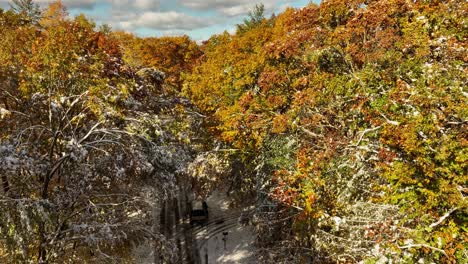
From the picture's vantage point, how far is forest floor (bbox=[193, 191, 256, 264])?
67.2 feet

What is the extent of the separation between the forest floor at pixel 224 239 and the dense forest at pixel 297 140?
2.89 m

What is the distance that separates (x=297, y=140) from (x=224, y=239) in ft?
30.3

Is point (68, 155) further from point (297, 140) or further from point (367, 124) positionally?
point (367, 124)

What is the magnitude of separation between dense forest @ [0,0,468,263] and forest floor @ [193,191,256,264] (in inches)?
114

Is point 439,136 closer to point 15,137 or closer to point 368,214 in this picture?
point 368,214

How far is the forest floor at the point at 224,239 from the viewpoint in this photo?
20484 mm

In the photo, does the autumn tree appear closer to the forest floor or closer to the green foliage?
the green foliage

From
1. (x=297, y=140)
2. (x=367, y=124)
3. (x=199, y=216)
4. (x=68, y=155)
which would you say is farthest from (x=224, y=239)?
(x=68, y=155)

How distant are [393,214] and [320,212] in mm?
2068

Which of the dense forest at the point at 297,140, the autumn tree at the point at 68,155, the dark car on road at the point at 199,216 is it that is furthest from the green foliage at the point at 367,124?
the dark car on road at the point at 199,216

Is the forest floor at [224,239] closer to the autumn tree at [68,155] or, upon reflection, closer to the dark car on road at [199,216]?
the dark car on road at [199,216]

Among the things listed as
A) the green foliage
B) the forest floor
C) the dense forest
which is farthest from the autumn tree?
the forest floor

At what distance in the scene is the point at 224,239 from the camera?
21.7 meters

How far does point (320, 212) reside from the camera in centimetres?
1079
